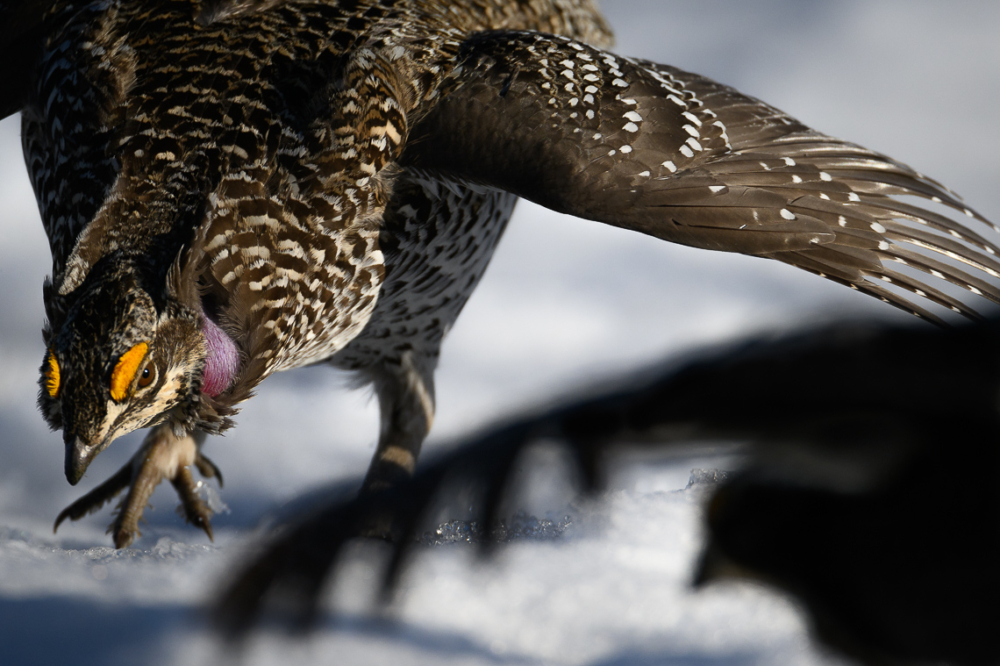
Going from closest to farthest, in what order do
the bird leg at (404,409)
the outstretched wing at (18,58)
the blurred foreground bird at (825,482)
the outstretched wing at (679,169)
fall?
the blurred foreground bird at (825,482) → the outstretched wing at (679,169) → the outstretched wing at (18,58) → the bird leg at (404,409)

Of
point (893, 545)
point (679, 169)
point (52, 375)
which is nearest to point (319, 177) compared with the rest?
point (52, 375)

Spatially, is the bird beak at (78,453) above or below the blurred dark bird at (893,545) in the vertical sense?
below

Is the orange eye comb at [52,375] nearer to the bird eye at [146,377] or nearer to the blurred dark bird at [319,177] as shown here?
the blurred dark bird at [319,177]

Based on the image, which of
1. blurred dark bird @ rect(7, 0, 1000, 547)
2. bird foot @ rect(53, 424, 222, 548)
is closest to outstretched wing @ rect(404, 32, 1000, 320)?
blurred dark bird @ rect(7, 0, 1000, 547)

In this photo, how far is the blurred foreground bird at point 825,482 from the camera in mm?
1048

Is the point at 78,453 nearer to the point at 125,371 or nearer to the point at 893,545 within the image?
the point at 125,371

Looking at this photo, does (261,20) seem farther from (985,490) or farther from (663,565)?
(985,490)

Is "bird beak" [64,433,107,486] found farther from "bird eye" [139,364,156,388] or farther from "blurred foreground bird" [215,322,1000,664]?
"blurred foreground bird" [215,322,1000,664]

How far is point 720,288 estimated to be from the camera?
446 cm

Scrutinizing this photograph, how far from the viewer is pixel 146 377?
1617 millimetres

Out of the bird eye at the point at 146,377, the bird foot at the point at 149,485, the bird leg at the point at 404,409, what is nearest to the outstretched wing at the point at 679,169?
the bird eye at the point at 146,377

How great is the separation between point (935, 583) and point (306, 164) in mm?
1465

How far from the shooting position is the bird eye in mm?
1606

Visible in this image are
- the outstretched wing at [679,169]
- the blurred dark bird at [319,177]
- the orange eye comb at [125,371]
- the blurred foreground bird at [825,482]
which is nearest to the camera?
the blurred foreground bird at [825,482]
